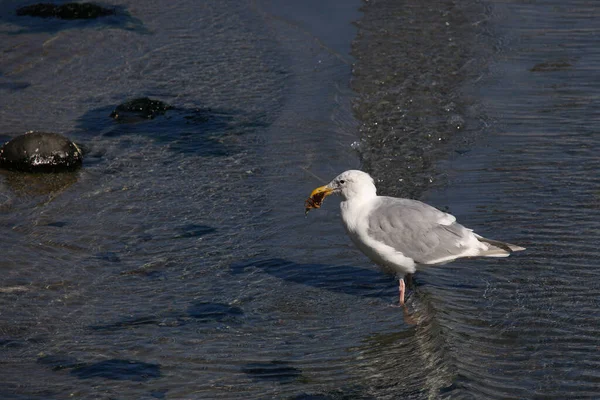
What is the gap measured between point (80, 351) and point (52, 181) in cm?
357

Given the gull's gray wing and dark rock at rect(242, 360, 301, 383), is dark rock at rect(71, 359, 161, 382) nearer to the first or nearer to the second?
dark rock at rect(242, 360, 301, 383)

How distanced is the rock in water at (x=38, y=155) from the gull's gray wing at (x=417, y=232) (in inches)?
151

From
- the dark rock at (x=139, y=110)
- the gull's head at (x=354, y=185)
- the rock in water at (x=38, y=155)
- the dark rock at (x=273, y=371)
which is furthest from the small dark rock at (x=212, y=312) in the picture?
the dark rock at (x=139, y=110)

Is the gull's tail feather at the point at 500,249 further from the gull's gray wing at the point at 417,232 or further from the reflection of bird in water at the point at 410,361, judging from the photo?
the reflection of bird in water at the point at 410,361

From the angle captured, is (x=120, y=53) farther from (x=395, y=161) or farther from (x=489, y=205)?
(x=489, y=205)

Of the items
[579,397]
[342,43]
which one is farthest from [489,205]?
[342,43]

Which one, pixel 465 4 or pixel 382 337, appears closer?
pixel 382 337

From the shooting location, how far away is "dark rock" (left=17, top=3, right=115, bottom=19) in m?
14.3

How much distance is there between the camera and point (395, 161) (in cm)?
925

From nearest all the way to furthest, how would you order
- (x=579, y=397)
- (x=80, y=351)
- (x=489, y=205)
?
(x=579, y=397), (x=80, y=351), (x=489, y=205)

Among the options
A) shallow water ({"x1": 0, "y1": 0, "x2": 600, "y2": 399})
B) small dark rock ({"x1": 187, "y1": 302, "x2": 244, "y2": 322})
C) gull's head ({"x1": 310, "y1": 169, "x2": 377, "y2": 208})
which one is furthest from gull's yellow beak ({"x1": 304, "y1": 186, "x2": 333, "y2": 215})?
small dark rock ({"x1": 187, "y1": 302, "x2": 244, "y2": 322})

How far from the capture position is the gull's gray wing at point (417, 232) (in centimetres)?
701

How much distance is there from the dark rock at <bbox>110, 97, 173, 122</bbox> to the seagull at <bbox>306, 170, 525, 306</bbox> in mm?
4175

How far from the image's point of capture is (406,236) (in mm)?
7066
